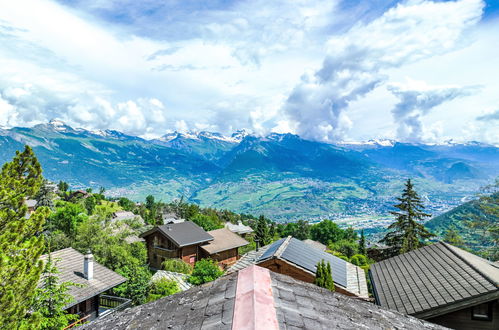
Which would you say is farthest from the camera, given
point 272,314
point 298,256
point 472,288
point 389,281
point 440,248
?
point 298,256

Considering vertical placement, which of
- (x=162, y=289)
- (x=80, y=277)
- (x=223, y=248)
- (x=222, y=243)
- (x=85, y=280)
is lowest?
(x=223, y=248)

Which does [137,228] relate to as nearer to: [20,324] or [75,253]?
[75,253]

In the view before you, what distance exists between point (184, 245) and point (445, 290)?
1335 inches

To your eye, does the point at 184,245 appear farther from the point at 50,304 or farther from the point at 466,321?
the point at 466,321

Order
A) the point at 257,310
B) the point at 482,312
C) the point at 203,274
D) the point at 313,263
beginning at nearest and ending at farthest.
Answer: the point at 257,310 < the point at 482,312 < the point at 313,263 < the point at 203,274

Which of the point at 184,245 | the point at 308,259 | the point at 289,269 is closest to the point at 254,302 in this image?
the point at 289,269

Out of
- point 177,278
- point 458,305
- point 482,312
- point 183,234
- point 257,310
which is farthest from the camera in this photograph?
point 183,234

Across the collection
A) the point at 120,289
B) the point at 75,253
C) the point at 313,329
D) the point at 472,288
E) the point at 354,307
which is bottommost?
the point at 120,289

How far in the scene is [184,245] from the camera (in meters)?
40.9

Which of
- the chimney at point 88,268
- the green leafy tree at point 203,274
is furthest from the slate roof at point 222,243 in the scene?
the chimney at point 88,268

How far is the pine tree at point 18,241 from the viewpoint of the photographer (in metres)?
10.7

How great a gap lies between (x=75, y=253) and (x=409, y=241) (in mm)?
34517

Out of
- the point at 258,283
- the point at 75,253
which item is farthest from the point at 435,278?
the point at 75,253

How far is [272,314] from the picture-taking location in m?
3.57
